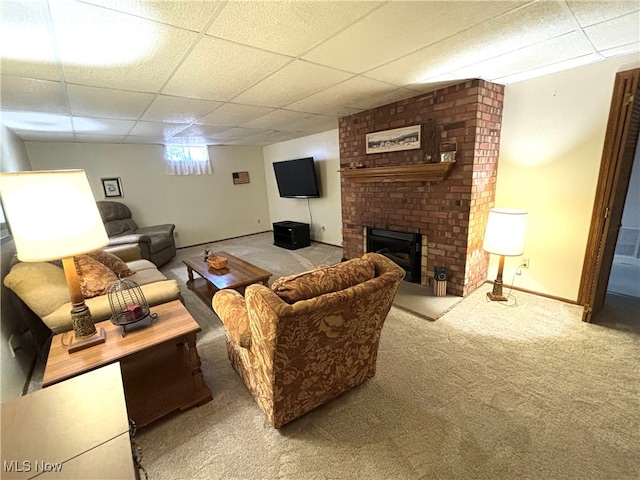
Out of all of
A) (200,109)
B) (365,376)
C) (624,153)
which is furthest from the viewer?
(200,109)

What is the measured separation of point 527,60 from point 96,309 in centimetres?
372

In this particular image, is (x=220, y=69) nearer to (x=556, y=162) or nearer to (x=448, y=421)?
(x=448, y=421)

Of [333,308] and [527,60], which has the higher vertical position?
[527,60]

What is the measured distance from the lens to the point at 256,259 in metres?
4.86

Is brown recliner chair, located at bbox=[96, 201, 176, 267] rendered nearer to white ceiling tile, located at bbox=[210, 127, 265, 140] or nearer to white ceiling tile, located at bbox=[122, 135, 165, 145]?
white ceiling tile, located at bbox=[122, 135, 165, 145]

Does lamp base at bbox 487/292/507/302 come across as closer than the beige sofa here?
No

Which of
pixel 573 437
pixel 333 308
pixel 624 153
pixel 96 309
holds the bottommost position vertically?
pixel 573 437

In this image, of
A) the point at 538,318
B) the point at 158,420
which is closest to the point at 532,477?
the point at 538,318

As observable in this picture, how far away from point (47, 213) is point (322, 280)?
129 cm

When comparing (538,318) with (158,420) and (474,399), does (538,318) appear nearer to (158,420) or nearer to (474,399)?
(474,399)

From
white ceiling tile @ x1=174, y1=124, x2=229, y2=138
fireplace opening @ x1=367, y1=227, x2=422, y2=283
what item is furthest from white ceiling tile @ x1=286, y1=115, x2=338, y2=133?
fireplace opening @ x1=367, y1=227, x2=422, y2=283

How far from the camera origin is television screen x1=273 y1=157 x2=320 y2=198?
5.21 meters

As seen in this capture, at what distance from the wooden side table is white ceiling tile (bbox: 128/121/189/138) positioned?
355 cm

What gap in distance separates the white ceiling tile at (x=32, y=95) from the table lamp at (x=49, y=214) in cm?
138
